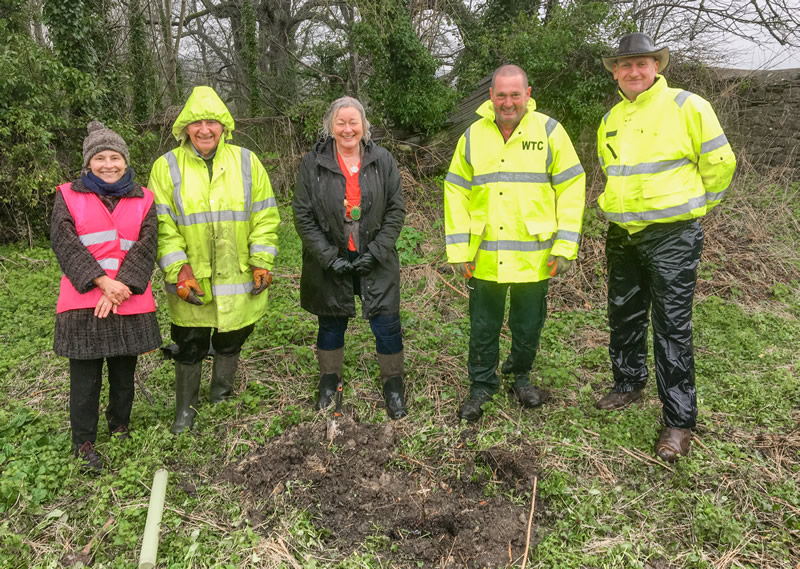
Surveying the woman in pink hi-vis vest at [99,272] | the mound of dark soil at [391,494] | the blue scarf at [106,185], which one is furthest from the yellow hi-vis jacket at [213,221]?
the mound of dark soil at [391,494]

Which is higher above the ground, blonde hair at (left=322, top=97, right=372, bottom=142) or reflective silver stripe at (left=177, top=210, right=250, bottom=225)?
blonde hair at (left=322, top=97, right=372, bottom=142)

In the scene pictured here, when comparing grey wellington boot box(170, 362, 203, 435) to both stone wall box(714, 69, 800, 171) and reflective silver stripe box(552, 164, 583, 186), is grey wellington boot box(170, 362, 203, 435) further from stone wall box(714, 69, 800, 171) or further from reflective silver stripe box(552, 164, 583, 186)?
stone wall box(714, 69, 800, 171)

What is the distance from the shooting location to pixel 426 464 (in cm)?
321

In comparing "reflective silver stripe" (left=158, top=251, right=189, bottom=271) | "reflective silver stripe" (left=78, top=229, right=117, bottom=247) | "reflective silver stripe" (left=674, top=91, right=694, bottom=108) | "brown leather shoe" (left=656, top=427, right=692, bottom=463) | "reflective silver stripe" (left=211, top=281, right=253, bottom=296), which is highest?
"reflective silver stripe" (left=674, top=91, right=694, bottom=108)

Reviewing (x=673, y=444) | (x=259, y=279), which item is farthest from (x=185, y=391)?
(x=673, y=444)

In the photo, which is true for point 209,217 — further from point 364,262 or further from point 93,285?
point 364,262

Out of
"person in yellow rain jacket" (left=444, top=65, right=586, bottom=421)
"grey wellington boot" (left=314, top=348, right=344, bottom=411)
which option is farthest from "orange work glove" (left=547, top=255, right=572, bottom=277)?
"grey wellington boot" (left=314, top=348, right=344, bottom=411)

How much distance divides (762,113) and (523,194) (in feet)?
23.4

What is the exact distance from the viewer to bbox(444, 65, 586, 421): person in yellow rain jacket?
3.31m

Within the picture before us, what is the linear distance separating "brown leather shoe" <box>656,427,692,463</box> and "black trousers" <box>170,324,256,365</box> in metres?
2.74

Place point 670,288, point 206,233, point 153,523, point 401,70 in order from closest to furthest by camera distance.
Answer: point 153,523, point 670,288, point 206,233, point 401,70

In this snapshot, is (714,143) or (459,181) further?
(459,181)

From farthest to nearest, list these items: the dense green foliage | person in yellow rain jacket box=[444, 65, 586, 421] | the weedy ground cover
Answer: the dense green foliage
person in yellow rain jacket box=[444, 65, 586, 421]
the weedy ground cover

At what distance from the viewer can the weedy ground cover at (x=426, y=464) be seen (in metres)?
2.63
